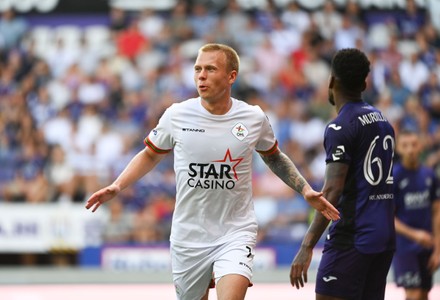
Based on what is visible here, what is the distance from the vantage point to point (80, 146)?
17.0 m

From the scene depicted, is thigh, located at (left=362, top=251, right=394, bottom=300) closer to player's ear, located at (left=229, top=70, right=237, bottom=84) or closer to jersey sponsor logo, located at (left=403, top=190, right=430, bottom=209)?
player's ear, located at (left=229, top=70, right=237, bottom=84)

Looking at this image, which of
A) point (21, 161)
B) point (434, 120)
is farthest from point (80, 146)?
point (434, 120)

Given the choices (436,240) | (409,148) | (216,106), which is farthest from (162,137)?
(436,240)

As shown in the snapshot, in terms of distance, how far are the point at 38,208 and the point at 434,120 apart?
7580 millimetres

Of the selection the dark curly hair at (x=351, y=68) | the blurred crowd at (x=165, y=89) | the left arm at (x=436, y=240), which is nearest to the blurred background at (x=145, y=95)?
the blurred crowd at (x=165, y=89)

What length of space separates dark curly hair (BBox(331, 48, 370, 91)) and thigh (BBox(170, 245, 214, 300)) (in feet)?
5.09

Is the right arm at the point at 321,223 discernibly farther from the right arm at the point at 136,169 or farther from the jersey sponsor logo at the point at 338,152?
the right arm at the point at 136,169

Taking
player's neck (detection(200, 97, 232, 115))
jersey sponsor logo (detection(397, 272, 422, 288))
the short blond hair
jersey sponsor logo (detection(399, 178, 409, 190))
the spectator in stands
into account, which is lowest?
jersey sponsor logo (detection(397, 272, 422, 288))

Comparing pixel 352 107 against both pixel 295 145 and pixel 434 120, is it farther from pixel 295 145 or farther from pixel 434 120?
pixel 434 120

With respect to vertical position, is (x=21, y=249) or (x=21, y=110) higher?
(x=21, y=110)

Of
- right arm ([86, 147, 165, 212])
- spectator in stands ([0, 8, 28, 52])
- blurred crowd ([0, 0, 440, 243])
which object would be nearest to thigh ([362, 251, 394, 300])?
right arm ([86, 147, 165, 212])

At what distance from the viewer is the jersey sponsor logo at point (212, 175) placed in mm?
6750

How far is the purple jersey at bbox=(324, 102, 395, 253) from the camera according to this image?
6309mm

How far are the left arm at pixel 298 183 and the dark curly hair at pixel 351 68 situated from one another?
2.53 ft
